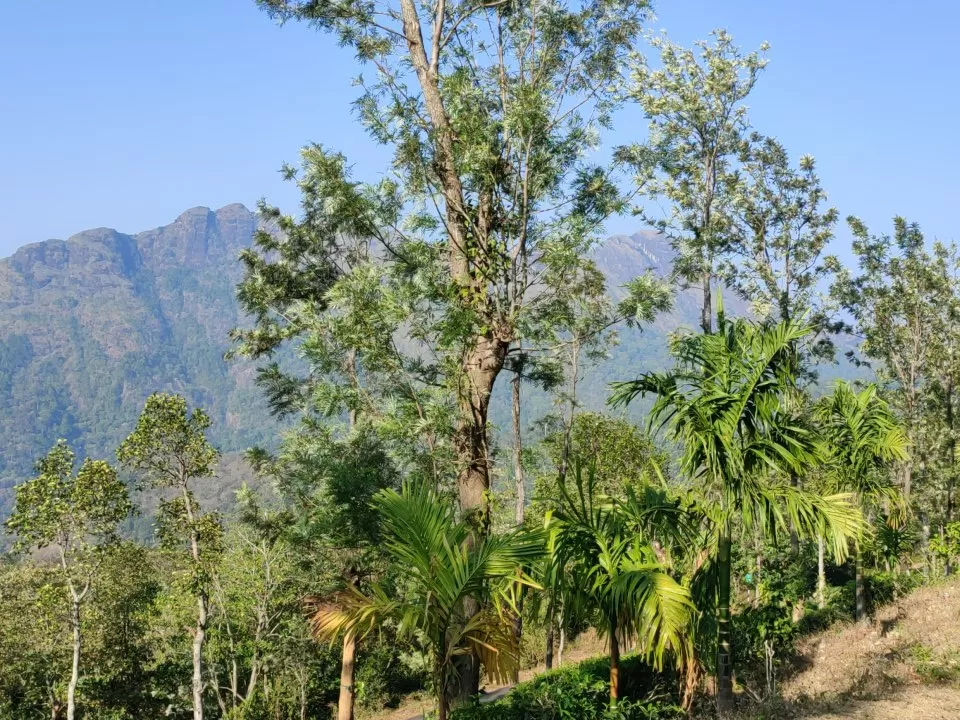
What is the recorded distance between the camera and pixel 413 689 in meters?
33.8

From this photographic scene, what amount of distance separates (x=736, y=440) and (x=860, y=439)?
5756 mm

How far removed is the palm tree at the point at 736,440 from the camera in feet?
26.4

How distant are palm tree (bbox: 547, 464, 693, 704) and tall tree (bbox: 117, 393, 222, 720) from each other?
13726 mm

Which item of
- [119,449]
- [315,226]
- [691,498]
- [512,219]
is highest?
[315,226]

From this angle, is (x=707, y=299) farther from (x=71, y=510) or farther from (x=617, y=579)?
(x=71, y=510)

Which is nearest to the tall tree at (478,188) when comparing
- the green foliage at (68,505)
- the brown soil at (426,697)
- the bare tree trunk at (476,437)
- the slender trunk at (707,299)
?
the bare tree trunk at (476,437)

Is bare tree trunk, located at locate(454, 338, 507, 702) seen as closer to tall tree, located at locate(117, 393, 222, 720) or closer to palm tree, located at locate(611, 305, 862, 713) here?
palm tree, located at locate(611, 305, 862, 713)

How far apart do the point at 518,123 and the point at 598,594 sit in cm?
562

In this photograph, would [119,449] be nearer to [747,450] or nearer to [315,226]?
[315,226]

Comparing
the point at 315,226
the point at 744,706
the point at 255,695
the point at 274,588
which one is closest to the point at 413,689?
the point at 255,695

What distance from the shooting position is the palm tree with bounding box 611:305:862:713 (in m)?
8.05

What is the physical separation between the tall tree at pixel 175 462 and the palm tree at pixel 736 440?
560 inches

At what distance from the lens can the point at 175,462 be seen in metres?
20.5

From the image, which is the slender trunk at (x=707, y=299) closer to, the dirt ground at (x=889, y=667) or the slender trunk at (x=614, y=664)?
the dirt ground at (x=889, y=667)
